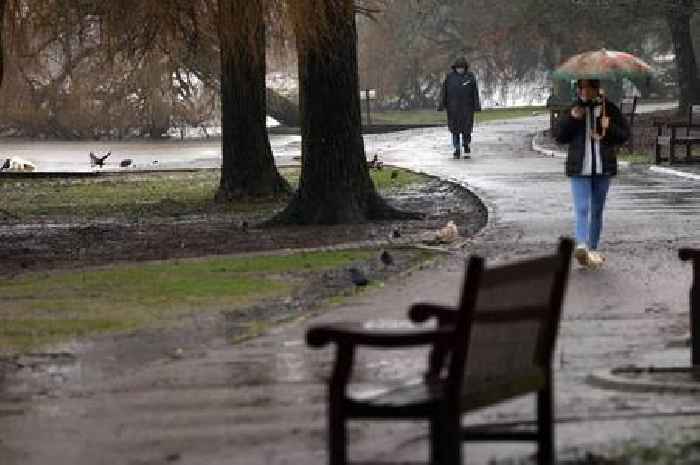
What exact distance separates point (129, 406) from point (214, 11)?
11002 mm

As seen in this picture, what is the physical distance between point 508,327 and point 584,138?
9503mm

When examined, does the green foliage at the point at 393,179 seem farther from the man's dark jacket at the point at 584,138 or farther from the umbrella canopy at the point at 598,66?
the man's dark jacket at the point at 584,138

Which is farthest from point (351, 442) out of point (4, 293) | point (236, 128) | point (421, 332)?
point (236, 128)

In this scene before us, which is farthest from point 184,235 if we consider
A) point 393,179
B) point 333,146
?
point 393,179

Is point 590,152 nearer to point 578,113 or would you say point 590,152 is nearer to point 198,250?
point 578,113

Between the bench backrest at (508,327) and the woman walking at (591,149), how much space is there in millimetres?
8818

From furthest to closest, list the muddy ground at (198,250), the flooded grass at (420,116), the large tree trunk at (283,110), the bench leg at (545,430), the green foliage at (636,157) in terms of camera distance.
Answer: the flooded grass at (420,116) < the large tree trunk at (283,110) < the green foliage at (636,157) < the muddy ground at (198,250) < the bench leg at (545,430)

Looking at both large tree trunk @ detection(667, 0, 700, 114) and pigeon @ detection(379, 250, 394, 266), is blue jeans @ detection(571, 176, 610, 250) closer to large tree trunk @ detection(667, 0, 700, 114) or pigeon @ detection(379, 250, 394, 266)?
pigeon @ detection(379, 250, 394, 266)

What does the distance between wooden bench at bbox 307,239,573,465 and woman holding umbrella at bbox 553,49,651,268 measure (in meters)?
8.68

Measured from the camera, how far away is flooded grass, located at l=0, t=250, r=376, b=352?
46.7 ft

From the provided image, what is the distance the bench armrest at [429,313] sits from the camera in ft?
26.9

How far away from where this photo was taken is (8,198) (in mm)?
32844

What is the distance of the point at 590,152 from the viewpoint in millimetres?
17297

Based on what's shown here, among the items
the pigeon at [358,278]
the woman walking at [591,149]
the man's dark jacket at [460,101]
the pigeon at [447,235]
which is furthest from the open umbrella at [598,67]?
the man's dark jacket at [460,101]
